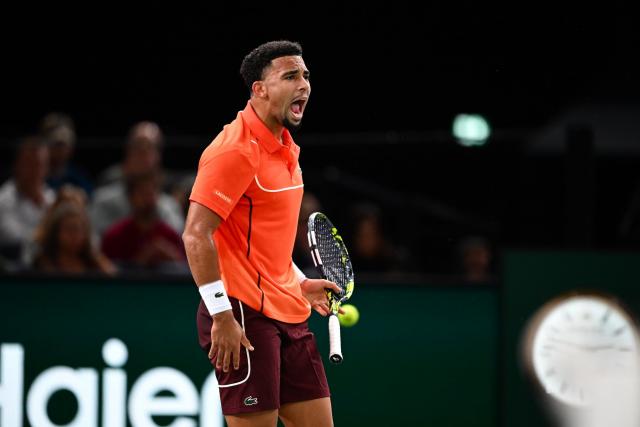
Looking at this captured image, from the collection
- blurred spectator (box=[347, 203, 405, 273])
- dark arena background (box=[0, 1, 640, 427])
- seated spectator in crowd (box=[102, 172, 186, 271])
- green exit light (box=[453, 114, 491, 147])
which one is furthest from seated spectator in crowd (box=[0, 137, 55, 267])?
green exit light (box=[453, 114, 491, 147])

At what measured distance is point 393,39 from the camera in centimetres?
1041

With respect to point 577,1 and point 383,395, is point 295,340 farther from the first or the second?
point 577,1

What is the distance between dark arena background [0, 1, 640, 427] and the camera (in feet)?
20.4

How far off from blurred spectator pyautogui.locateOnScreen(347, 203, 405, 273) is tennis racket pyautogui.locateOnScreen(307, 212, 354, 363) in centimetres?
221

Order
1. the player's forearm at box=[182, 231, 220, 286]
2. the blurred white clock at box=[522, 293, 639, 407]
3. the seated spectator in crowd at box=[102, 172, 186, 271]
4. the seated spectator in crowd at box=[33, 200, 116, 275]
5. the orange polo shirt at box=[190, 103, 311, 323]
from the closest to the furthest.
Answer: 1. the player's forearm at box=[182, 231, 220, 286]
2. the orange polo shirt at box=[190, 103, 311, 323]
3. the blurred white clock at box=[522, 293, 639, 407]
4. the seated spectator in crowd at box=[33, 200, 116, 275]
5. the seated spectator in crowd at box=[102, 172, 186, 271]

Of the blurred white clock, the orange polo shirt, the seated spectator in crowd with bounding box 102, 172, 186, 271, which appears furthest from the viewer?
the seated spectator in crowd with bounding box 102, 172, 186, 271

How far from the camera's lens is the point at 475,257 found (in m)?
7.96

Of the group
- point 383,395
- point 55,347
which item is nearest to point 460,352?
point 383,395

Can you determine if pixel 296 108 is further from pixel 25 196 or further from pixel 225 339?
pixel 25 196

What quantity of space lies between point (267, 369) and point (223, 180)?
27.3 inches

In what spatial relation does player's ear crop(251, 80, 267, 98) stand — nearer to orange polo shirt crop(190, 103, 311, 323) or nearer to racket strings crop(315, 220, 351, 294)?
orange polo shirt crop(190, 103, 311, 323)

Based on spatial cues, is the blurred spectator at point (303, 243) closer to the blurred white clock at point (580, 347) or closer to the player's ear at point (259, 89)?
the blurred white clock at point (580, 347)

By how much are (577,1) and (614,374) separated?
462 cm

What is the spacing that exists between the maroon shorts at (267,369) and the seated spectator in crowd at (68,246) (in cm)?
223
